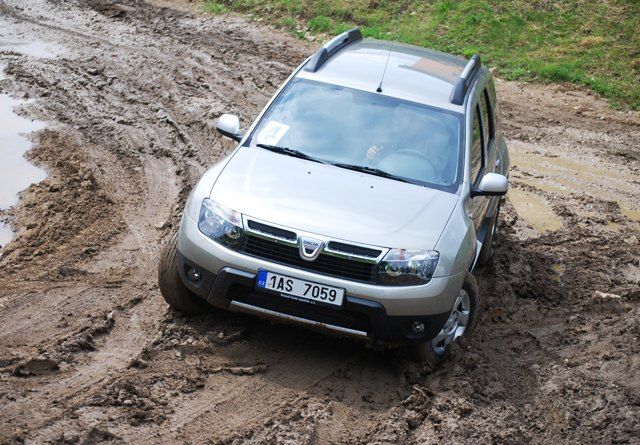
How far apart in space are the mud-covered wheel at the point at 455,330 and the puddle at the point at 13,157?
3.96 metres

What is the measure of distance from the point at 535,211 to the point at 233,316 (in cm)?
497

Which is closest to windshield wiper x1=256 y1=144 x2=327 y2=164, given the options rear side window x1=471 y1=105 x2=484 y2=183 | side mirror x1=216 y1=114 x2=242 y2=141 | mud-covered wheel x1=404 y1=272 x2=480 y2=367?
side mirror x1=216 y1=114 x2=242 y2=141

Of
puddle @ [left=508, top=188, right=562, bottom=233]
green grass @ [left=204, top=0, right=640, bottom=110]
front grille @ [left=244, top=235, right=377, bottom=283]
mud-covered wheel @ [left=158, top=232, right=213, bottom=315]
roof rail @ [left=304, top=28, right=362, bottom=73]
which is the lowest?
green grass @ [left=204, top=0, right=640, bottom=110]

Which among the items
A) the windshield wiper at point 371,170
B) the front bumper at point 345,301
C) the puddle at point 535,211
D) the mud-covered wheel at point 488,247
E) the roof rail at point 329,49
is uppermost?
the roof rail at point 329,49

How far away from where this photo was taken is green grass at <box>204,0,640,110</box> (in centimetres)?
1703

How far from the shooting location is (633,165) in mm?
13344

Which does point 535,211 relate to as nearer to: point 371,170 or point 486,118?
point 486,118

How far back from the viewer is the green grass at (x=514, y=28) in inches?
671

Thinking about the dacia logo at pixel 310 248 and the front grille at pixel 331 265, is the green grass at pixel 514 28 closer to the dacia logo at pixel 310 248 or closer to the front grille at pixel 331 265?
the front grille at pixel 331 265

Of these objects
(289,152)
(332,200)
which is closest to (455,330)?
(332,200)

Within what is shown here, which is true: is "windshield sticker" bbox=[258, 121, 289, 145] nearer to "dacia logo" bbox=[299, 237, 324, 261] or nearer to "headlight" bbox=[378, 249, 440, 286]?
"dacia logo" bbox=[299, 237, 324, 261]

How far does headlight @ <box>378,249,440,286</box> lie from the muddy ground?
68cm

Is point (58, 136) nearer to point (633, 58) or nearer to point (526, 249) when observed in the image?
point (526, 249)

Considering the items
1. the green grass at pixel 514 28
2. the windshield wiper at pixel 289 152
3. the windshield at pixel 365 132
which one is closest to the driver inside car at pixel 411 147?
the windshield at pixel 365 132
